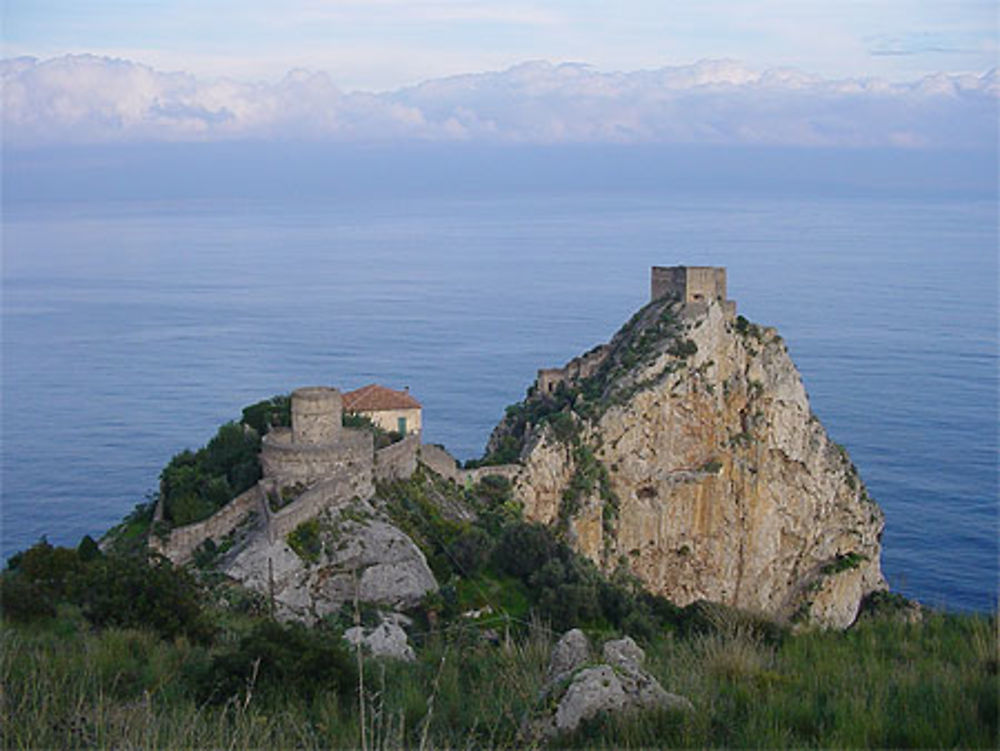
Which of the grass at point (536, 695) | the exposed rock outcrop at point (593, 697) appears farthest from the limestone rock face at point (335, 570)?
the exposed rock outcrop at point (593, 697)

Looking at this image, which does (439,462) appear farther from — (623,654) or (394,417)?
(623,654)

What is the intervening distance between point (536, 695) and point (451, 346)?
2957 inches

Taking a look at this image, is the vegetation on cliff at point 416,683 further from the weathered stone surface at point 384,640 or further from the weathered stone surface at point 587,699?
the weathered stone surface at point 384,640

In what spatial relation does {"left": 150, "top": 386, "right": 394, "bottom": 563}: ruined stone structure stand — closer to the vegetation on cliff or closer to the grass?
the vegetation on cliff

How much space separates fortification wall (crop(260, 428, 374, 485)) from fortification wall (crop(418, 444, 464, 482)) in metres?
4.99

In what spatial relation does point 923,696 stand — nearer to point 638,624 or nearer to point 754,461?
point 638,624

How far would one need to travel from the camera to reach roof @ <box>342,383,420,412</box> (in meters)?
35.7

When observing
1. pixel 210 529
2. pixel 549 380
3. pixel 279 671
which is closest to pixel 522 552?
pixel 210 529

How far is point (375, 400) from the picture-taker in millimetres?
36250

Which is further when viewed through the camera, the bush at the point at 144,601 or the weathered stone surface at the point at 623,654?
the bush at the point at 144,601

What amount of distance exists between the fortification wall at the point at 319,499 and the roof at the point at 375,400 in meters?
10.1

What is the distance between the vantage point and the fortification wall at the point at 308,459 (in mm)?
24500

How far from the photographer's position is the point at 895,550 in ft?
150

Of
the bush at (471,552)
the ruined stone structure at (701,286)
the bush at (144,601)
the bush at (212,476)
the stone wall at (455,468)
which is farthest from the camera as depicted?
the ruined stone structure at (701,286)
